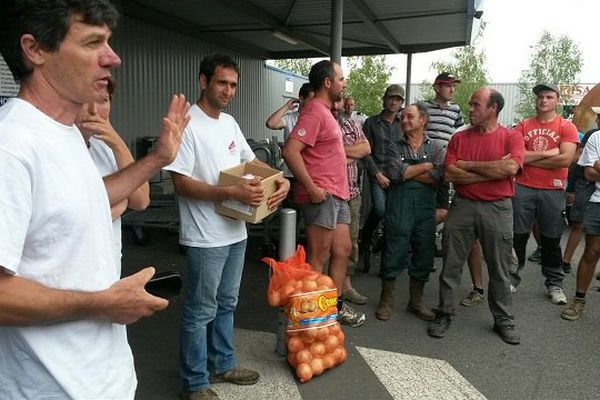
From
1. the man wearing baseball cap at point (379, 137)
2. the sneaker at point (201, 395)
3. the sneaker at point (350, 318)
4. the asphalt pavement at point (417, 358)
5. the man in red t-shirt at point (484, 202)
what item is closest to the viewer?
the sneaker at point (201, 395)

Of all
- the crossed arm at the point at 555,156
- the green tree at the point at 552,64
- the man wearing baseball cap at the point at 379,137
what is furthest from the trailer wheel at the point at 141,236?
the green tree at the point at 552,64

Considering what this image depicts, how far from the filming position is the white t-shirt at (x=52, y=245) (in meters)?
1.15

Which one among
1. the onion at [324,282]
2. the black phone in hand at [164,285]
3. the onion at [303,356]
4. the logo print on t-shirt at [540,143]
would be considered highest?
the logo print on t-shirt at [540,143]

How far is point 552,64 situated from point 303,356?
2645cm

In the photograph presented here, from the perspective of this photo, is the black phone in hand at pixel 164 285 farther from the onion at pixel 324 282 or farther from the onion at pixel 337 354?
the onion at pixel 337 354

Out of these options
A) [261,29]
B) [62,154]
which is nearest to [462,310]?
[62,154]

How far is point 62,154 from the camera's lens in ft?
4.13

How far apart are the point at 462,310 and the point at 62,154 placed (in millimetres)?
4471

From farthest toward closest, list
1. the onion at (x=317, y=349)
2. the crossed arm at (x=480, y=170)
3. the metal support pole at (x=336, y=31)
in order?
the metal support pole at (x=336, y=31)
the crossed arm at (x=480, y=170)
the onion at (x=317, y=349)

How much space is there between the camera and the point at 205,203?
2.96m

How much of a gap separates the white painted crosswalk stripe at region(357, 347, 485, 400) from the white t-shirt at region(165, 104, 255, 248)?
Answer: 5.02ft

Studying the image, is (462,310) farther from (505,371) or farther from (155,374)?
(155,374)

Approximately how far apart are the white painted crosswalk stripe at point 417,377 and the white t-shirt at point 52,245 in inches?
98.2

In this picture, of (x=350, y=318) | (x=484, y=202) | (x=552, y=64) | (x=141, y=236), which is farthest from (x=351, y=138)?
(x=552, y=64)
